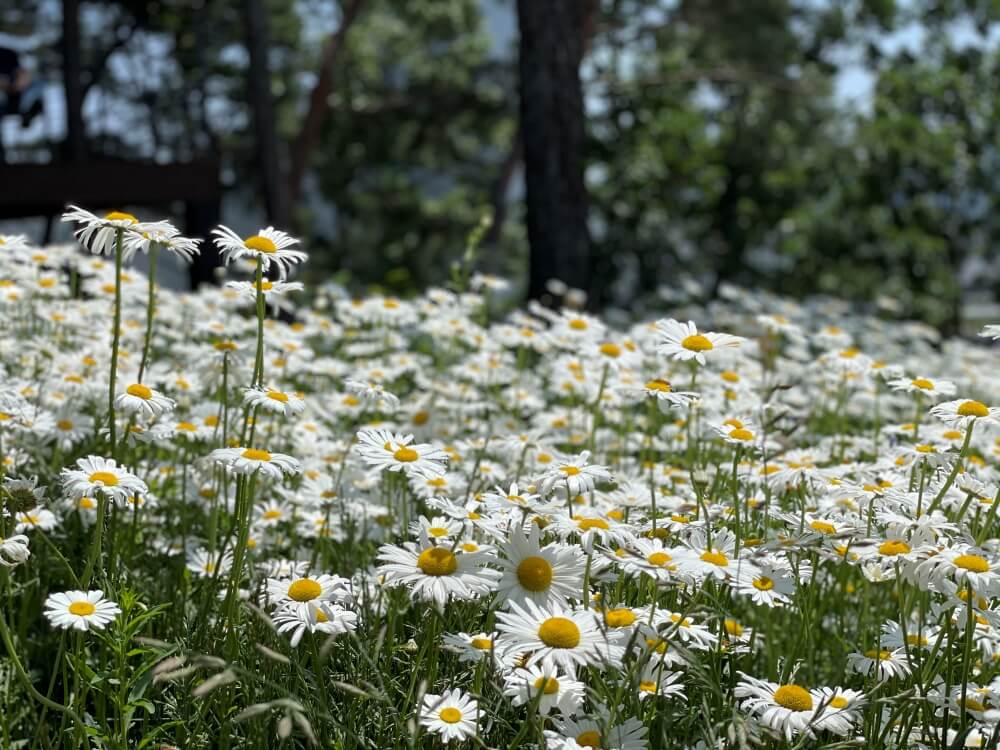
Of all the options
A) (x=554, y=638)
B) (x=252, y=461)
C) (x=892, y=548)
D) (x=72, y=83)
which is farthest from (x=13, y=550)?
(x=72, y=83)

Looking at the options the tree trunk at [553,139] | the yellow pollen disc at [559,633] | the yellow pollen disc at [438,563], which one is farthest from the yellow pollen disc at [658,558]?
the tree trunk at [553,139]

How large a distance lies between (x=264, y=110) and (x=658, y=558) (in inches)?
337

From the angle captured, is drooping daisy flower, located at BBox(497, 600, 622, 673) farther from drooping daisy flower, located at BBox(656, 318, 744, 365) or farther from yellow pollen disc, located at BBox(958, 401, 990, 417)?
yellow pollen disc, located at BBox(958, 401, 990, 417)

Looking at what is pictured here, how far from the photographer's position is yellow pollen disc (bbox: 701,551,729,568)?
1.81 meters

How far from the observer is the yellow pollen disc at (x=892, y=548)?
1.81 metres

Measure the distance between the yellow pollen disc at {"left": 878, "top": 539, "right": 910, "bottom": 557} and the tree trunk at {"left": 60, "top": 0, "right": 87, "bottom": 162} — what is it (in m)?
6.85

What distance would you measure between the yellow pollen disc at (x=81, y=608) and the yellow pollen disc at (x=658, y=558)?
3.05 feet

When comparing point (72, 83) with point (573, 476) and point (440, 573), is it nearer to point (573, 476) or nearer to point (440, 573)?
point (573, 476)

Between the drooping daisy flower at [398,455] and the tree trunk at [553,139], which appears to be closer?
the drooping daisy flower at [398,455]

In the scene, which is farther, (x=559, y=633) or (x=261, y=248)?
(x=261, y=248)

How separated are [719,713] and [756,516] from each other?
0.57 meters

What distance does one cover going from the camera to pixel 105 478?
1.91m

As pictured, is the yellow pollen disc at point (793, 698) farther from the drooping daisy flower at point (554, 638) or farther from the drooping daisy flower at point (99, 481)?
the drooping daisy flower at point (99, 481)

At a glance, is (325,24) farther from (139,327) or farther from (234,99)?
(139,327)
